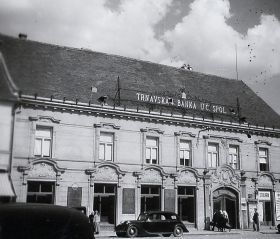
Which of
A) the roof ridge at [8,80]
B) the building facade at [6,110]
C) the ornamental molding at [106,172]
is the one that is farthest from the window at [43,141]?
the roof ridge at [8,80]

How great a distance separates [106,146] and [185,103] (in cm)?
620

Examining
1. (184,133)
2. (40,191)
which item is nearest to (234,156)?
(184,133)

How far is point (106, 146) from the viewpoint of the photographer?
817 inches

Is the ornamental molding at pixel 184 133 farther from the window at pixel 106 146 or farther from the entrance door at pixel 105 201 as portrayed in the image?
the entrance door at pixel 105 201

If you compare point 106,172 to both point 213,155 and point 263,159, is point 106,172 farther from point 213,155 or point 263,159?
point 263,159

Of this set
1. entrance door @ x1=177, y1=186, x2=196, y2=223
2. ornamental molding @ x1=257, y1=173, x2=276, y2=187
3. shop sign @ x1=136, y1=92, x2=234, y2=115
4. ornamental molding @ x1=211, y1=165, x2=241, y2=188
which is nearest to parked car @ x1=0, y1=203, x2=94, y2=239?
shop sign @ x1=136, y1=92, x2=234, y2=115

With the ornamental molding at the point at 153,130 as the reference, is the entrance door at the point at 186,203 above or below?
below

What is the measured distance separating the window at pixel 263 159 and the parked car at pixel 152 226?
31.7 feet

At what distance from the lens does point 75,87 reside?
1984 centimetres

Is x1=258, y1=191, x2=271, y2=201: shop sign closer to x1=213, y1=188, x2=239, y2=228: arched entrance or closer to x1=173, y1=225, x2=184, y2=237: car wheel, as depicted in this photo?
x1=213, y1=188, x2=239, y2=228: arched entrance

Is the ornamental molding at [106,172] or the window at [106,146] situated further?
the window at [106,146]

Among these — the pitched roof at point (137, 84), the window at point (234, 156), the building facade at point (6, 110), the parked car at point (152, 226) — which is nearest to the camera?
the building facade at point (6, 110)

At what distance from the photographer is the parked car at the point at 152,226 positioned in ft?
57.1

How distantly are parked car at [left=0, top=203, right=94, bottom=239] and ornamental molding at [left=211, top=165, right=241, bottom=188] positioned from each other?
20.2 m
